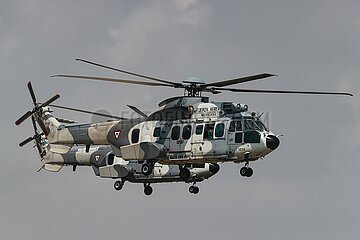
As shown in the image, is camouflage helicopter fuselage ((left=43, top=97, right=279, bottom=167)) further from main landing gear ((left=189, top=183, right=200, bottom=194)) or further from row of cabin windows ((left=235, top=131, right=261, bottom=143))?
main landing gear ((left=189, top=183, right=200, bottom=194))

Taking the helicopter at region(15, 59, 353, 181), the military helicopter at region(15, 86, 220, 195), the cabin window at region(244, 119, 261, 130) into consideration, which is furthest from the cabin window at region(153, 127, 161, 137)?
the military helicopter at region(15, 86, 220, 195)

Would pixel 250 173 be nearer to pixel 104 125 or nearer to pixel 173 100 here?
pixel 173 100

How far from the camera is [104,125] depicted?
192 feet

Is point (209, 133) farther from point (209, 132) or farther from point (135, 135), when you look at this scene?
point (135, 135)

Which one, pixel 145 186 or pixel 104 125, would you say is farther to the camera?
pixel 145 186

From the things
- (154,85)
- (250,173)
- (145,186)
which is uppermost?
(145,186)

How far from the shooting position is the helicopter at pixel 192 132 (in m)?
51.4

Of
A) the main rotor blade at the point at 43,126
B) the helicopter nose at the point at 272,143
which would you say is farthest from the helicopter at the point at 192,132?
the main rotor blade at the point at 43,126

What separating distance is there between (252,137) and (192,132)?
3.69m

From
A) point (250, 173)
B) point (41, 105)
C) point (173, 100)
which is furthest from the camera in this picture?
point (41, 105)

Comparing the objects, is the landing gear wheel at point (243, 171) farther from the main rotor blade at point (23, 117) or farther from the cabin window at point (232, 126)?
the main rotor blade at point (23, 117)

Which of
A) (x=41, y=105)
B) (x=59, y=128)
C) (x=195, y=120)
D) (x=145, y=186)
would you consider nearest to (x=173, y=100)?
(x=195, y=120)

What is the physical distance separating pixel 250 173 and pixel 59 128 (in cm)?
1602

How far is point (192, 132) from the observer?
5334 centimetres
